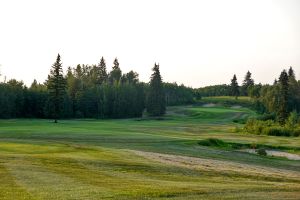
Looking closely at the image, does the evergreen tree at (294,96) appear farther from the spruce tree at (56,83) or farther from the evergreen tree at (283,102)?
the spruce tree at (56,83)

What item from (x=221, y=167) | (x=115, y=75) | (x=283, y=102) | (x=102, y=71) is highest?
(x=102, y=71)

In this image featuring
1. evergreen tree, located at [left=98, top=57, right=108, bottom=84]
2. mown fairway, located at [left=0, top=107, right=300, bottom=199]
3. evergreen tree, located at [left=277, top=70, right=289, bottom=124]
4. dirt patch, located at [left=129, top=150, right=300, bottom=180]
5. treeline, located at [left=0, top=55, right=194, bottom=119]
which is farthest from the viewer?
evergreen tree, located at [left=98, top=57, right=108, bottom=84]

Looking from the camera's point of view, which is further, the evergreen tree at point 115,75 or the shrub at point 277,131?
the evergreen tree at point 115,75

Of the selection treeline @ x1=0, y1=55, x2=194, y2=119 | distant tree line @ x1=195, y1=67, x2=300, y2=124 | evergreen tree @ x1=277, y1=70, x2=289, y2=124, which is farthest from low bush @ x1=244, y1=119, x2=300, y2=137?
treeline @ x1=0, y1=55, x2=194, y2=119

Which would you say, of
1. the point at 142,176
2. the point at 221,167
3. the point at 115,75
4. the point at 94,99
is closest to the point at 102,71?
the point at 115,75

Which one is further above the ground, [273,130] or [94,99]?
[94,99]

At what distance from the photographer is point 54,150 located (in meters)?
39.2

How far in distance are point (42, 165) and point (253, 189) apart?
13.0 meters

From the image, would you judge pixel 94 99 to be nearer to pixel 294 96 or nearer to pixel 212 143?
pixel 294 96

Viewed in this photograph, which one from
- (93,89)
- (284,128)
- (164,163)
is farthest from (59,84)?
(164,163)

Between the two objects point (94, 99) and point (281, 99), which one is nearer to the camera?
point (281, 99)

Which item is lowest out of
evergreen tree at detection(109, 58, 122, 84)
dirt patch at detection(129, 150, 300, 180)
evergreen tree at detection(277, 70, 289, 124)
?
dirt patch at detection(129, 150, 300, 180)

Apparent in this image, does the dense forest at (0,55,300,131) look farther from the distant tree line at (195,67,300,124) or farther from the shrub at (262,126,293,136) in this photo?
the shrub at (262,126,293,136)

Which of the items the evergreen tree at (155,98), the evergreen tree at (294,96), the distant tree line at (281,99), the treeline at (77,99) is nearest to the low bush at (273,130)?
the distant tree line at (281,99)
